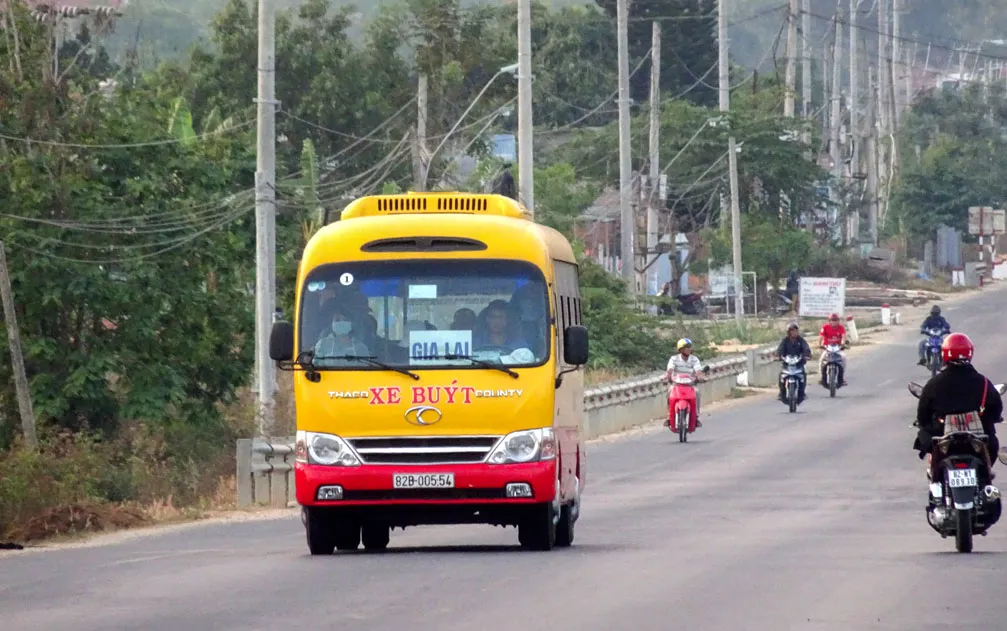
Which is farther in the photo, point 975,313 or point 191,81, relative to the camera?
point 975,313

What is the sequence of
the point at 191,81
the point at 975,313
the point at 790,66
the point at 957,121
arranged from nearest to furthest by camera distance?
1. the point at 191,81
2. the point at 975,313
3. the point at 790,66
4. the point at 957,121

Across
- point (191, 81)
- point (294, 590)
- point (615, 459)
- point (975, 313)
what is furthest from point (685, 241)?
point (294, 590)

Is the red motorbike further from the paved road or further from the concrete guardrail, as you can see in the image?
the paved road

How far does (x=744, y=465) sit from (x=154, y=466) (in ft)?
27.3

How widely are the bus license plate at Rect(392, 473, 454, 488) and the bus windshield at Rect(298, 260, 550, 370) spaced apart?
83 centimetres

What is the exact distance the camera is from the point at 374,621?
36.4ft

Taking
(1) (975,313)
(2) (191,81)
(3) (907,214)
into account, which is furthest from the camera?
(3) (907,214)

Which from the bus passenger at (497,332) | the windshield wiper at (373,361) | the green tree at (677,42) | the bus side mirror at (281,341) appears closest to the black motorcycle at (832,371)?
the bus passenger at (497,332)

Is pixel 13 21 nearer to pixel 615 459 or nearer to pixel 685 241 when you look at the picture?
pixel 615 459

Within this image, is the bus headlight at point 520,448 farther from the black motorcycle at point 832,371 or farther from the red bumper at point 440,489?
the black motorcycle at point 832,371

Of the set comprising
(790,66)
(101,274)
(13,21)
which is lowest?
(101,274)

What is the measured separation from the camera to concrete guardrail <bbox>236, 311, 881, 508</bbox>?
23297 mm

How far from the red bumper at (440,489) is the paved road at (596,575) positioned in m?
0.45

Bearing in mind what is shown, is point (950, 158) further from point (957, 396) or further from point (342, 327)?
point (342, 327)
